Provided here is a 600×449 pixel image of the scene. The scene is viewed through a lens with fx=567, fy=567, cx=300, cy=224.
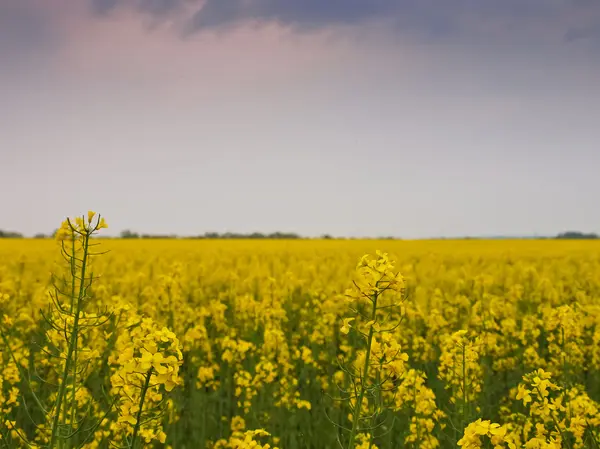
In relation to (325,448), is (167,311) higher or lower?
higher

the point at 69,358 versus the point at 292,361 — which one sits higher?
the point at 69,358

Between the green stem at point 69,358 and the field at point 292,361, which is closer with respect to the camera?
the green stem at point 69,358

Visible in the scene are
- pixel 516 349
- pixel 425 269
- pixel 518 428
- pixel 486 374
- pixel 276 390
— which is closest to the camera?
pixel 518 428

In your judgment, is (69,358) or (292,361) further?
(292,361)

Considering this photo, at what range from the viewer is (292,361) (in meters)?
7.22

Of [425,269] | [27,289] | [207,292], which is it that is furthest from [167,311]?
[425,269]

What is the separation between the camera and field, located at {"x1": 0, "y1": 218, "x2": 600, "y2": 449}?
279 centimetres

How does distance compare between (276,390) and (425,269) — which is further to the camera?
(425,269)

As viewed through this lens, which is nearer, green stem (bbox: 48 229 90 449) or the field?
green stem (bbox: 48 229 90 449)

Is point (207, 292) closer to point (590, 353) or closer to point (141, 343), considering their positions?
point (590, 353)

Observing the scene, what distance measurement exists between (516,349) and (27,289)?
846 cm

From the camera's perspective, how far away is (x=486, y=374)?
6.86 meters

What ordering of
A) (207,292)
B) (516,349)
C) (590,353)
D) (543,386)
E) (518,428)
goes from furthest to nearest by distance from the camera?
(207,292) < (516,349) < (590,353) < (518,428) < (543,386)

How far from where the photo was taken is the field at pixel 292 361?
2.79 metres
